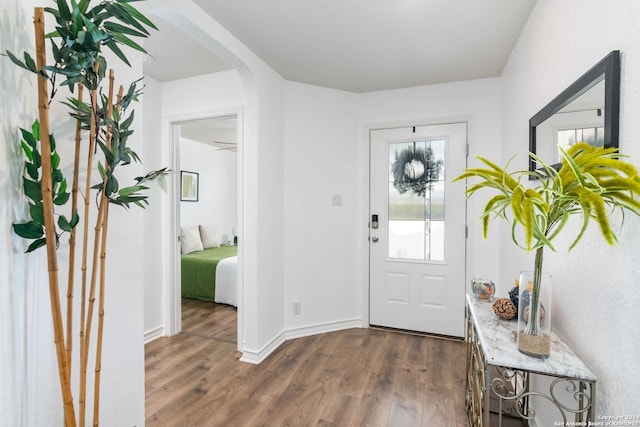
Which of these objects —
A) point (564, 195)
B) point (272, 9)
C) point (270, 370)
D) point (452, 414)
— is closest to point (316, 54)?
point (272, 9)

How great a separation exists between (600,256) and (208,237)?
4.71m

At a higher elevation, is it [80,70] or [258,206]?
[80,70]

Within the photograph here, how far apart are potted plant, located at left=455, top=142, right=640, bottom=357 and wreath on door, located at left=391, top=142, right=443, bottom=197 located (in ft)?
6.22

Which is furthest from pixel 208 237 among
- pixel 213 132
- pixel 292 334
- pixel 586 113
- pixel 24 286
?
pixel 586 113

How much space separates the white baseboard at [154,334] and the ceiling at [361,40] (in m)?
2.33

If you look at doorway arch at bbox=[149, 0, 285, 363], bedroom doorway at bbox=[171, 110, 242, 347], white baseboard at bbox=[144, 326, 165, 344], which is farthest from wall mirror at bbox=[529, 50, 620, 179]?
white baseboard at bbox=[144, 326, 165, 344]

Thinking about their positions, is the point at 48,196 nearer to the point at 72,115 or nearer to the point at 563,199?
the point at 72,115

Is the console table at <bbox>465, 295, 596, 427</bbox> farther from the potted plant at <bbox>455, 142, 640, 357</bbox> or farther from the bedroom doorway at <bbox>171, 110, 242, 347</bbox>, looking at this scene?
the bedroom doorway at <bbox>171, 110, 242, 347</bbox>

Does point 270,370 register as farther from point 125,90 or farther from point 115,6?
point 115,6

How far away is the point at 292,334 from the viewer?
116 inches

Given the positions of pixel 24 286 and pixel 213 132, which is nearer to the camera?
pixel 24 286

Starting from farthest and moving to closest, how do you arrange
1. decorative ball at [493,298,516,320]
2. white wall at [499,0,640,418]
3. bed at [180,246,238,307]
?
bed at [180,246,238,307] < decorative ball at [493,298,516,320] < white wall at [499,0,640,418]

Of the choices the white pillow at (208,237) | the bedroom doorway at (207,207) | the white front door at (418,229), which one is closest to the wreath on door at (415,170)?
the white front door at (418,229)

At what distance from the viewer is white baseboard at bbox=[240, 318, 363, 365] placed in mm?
2486
